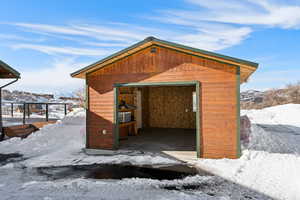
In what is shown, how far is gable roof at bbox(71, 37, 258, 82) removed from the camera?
5.18 metres

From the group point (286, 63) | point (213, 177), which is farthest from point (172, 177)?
point (286, 63)

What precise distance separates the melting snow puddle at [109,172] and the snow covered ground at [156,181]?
0.24 metres

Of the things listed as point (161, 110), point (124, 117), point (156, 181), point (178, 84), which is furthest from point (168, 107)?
point (156, 181)

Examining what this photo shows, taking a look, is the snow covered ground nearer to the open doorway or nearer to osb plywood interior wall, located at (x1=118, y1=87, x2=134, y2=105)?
osb plywood interior wall, located at (x1=118, y1=87, x2=134, y2=105)

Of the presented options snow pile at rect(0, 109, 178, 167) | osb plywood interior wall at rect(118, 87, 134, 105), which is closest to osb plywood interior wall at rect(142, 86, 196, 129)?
osb plywood interior wall at rect(118, 87, 134, 105)

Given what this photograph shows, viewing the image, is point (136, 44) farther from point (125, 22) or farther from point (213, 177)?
point (125, 22)

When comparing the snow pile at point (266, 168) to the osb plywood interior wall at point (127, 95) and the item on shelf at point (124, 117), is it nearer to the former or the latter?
the item on shelf at point (124, 117)

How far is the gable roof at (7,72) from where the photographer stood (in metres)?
7.07

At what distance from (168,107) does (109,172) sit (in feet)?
22.5

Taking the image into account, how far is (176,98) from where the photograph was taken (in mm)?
11047

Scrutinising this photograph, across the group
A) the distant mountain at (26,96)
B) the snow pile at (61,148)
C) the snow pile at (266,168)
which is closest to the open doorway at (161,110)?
the snow pile at (61,148)

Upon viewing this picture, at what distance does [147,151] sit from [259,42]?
44.2 ft

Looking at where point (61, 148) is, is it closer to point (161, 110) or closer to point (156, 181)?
point (156, 181)

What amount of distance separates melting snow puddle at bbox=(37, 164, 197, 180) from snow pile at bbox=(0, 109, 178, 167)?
39 cm
